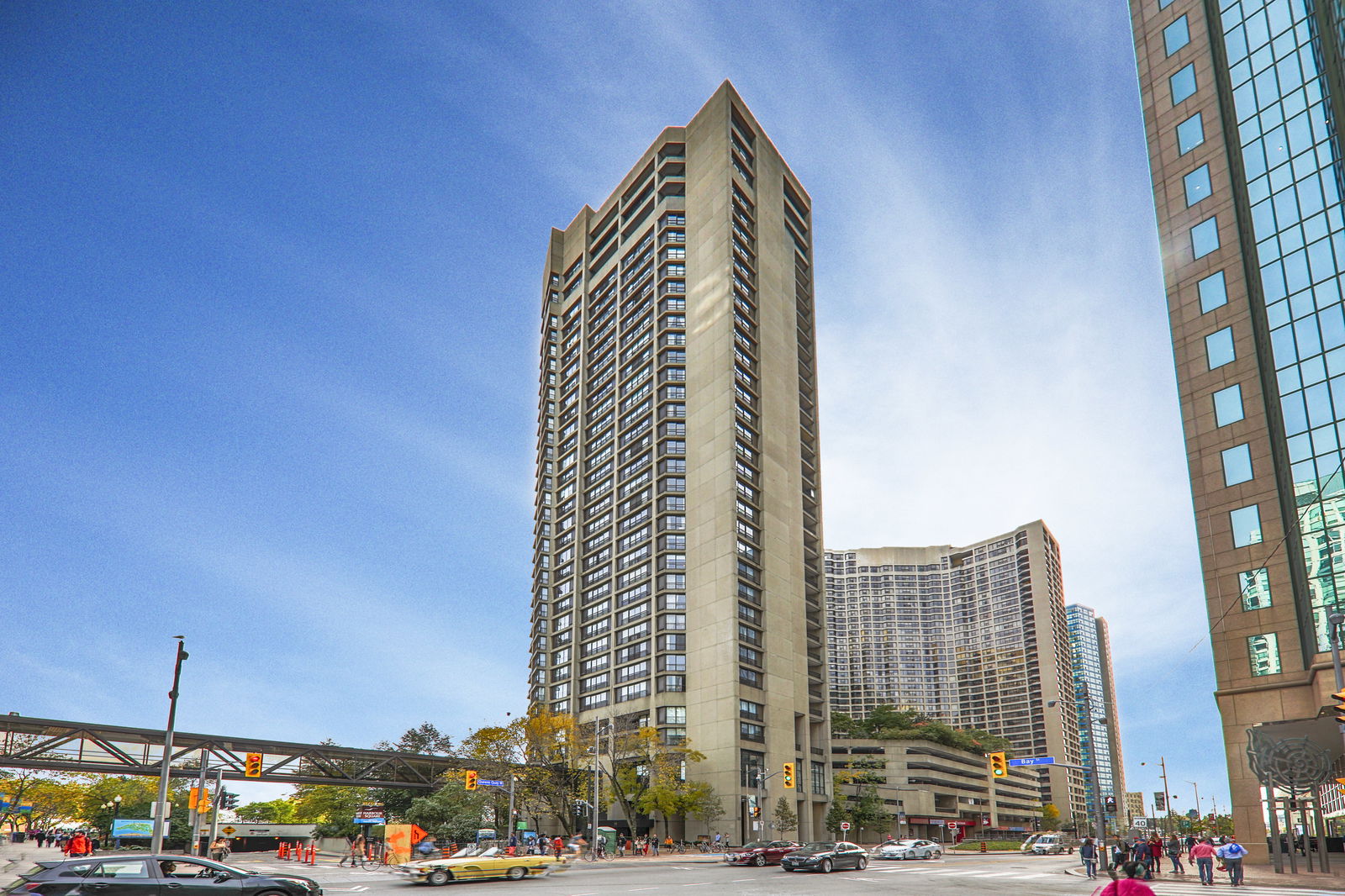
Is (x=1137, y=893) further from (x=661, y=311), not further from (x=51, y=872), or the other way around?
(x=661, y=311)

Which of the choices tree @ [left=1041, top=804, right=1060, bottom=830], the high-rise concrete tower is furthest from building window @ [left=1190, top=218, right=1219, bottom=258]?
tree @ [left=1041, top=804, right=1060, bottom=830]

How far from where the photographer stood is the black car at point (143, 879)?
1731cm

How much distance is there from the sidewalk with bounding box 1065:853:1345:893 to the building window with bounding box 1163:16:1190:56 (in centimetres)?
4791

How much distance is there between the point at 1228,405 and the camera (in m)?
49.4

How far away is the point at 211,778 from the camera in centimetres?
7212

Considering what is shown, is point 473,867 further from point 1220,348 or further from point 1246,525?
point 1220,348

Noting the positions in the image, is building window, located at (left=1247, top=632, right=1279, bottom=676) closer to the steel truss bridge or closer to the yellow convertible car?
the yellow convertible car

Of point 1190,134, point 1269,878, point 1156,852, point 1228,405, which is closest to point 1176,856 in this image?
point 1156,852

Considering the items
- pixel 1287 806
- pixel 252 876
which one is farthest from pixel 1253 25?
pixel 252 876

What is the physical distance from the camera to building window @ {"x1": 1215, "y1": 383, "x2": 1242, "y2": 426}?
48.9 m

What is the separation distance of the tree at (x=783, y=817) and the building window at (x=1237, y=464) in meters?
55.0

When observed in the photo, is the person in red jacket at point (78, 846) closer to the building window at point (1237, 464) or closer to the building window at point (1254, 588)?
the building window at point (1254, 588)

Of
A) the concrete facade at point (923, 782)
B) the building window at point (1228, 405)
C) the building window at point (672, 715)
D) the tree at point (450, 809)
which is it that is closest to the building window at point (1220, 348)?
the building window at point (1228, 405)

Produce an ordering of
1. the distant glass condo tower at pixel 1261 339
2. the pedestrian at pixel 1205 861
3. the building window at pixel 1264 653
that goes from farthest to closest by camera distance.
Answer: the building window at pixel 1264 653 < the distant glass condo tower at pixel 1261 339 < the pedestrian at pixel 1205 861
